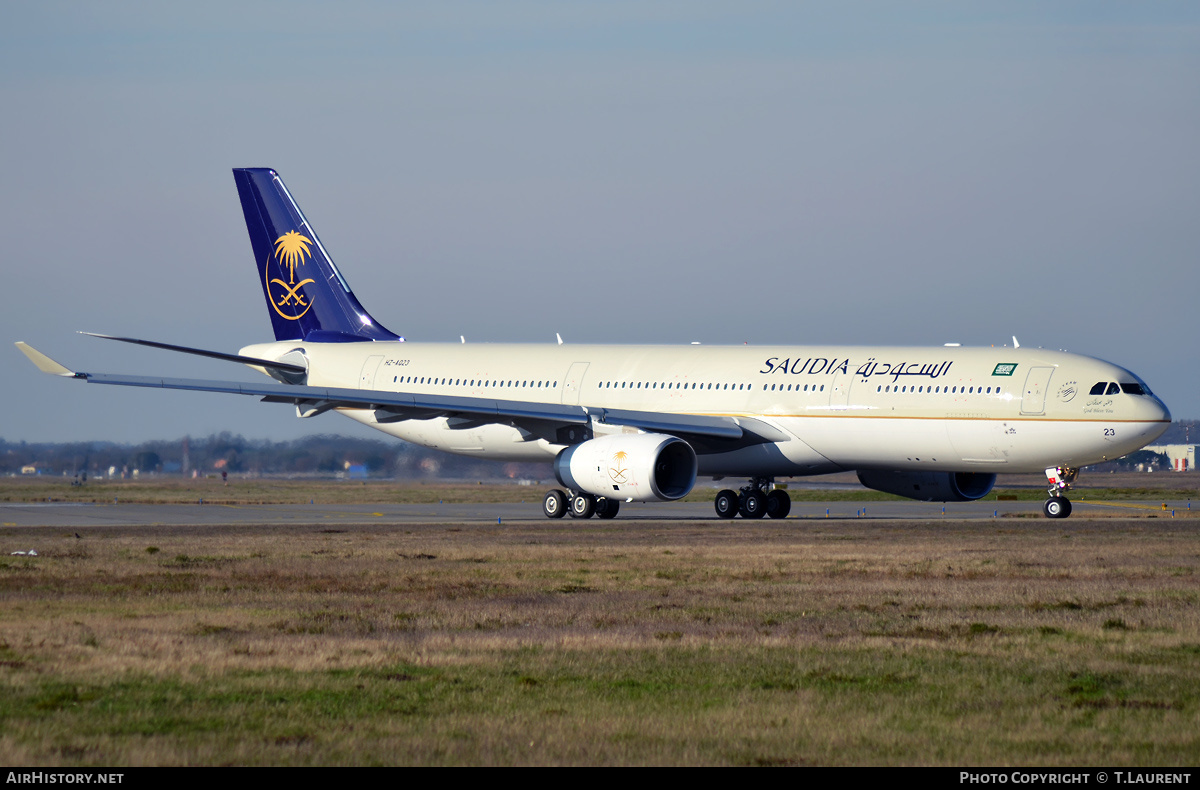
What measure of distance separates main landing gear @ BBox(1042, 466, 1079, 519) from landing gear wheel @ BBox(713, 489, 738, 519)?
287 inches

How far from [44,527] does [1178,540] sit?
21.2 meters

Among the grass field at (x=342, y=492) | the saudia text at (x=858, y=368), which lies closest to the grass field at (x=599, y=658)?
the saudia text at (x=858, y=368)

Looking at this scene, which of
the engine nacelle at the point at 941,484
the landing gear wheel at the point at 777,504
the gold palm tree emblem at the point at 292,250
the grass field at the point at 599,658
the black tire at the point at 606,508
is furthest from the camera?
the gold palm tree emblem at the point at 292,250

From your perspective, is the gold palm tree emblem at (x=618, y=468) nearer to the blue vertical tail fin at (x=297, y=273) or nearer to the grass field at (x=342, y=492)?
the blue vertical tail fin at (x=297, y=273)

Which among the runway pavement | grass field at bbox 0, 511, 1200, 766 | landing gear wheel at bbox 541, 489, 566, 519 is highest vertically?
landing gear wheel at bbox 541, 489, 566, 519

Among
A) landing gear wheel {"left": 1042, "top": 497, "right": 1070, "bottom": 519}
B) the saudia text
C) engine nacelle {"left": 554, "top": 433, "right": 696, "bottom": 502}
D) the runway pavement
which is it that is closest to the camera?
engine nacelle {"left": 554, "top": 433, "right": 696, "bottom": 502}

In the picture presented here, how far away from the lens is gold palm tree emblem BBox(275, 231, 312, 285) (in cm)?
4009

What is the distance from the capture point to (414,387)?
37125 mm

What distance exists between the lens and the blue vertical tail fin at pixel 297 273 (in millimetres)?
40125

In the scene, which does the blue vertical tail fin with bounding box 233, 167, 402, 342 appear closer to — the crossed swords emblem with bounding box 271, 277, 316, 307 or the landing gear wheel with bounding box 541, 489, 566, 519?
the crossed swords emblem with bounding box 271, 277, 316, 307

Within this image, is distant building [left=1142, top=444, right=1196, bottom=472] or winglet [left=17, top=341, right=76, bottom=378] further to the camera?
distant building [left=1142, top=444, right=1196, bottom=472]

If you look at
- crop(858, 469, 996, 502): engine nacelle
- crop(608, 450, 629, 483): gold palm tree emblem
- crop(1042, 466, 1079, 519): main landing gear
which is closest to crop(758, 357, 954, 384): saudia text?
crop(858, 469, 996, 502): engine nacelle

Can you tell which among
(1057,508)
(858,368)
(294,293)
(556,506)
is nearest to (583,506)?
(556,506)

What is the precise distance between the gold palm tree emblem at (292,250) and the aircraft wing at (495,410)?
8408 mm
